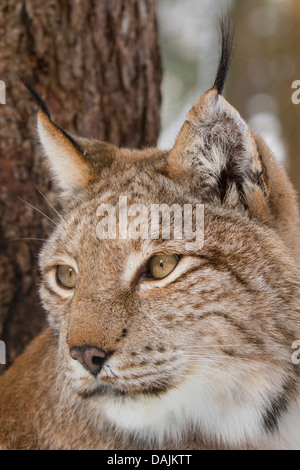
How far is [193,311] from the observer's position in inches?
96.0

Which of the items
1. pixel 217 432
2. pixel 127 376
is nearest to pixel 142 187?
pixel 127 376

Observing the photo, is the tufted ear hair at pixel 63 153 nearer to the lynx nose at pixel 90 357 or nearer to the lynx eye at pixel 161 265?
the lynx eye at pixel 161 265

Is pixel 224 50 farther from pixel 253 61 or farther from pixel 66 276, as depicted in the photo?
pixel 253 61

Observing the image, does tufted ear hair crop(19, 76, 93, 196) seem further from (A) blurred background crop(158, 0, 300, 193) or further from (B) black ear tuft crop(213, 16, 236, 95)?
(A) blurred background crop(158, 0, 300, 193)

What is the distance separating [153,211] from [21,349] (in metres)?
1.91

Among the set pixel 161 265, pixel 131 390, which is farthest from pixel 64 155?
pixel 131 390

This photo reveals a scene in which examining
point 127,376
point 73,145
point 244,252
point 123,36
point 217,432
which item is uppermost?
point 123,36

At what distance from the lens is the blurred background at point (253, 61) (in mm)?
8742

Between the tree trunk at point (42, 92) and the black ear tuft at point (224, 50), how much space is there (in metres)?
1.64

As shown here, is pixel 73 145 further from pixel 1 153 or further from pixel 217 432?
pixel 217 432

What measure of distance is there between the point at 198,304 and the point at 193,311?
4 cm

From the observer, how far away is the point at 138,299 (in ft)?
8.18

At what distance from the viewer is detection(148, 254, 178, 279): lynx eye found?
8.34ft

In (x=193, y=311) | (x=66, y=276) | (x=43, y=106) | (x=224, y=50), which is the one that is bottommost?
(x=193, y=311)
